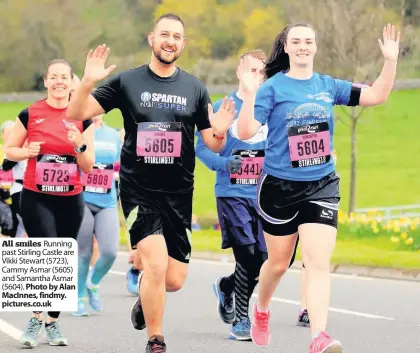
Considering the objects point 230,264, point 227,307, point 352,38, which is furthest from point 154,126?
point 352,38

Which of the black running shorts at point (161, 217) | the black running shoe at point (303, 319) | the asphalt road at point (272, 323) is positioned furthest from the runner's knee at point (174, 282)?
the black running shoe at point (303, 319)

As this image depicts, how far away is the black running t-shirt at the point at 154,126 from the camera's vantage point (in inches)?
337

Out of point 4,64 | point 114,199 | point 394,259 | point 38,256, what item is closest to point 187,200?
point 38,256

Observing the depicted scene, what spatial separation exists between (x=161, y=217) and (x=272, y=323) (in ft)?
9.21

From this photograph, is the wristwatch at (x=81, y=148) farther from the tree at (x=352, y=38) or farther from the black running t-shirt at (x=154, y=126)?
the tree at (x=352, y=38)

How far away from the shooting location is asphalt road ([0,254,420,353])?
9.62 meters

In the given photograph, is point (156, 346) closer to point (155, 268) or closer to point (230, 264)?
point (155, 268)

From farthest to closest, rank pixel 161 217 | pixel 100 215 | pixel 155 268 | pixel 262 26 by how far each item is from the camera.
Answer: pixel 262 26 < pixel 100 215 < pixel 161 217 < pixel 155 268

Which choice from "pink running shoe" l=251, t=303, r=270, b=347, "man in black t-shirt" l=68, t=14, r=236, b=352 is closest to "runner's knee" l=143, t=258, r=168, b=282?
"man in black t-shirt" l=68, t=14, r=236, b=352

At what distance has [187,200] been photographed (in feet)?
28.6

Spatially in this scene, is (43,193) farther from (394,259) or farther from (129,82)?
(394,259)

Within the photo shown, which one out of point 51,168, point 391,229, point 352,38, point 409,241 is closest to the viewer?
point 51,168

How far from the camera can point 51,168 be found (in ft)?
31.5

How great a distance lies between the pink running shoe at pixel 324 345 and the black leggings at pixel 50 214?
2.56 metres
